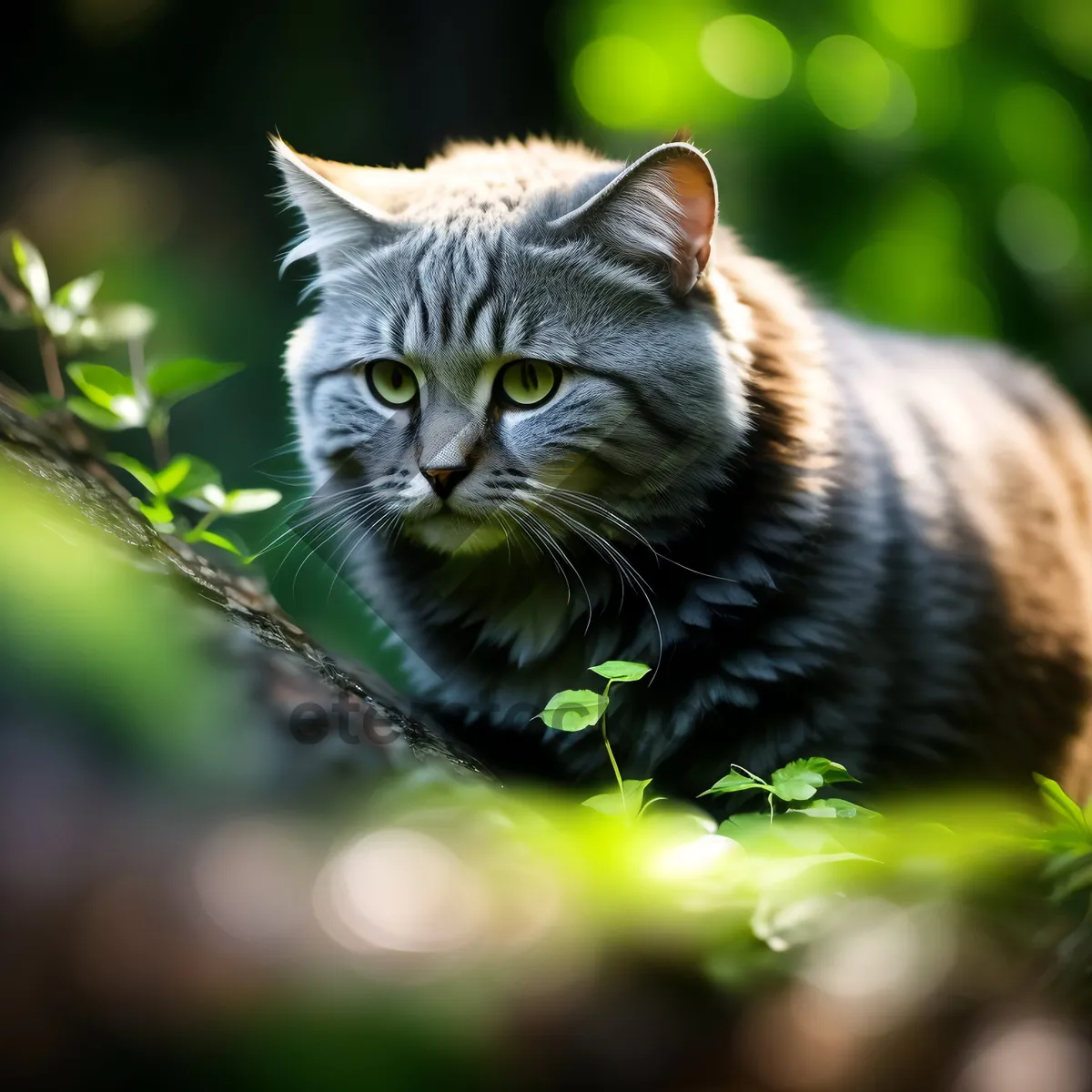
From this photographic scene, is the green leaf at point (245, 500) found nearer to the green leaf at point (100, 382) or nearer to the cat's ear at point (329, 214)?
the green leaf at point (100, 382)

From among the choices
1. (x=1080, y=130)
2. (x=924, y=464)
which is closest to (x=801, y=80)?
(x=1080, y=130)


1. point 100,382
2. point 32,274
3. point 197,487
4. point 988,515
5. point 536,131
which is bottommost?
point 197,487

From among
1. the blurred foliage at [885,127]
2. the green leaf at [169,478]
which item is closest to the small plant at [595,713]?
the green leaf at [169,478]

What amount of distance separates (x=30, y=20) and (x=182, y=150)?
2.50 feet

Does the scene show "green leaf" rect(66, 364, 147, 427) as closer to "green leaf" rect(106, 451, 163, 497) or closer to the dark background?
"green leaf" rect(106, 451, 163, 497)

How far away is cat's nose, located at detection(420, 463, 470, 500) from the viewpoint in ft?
5.50

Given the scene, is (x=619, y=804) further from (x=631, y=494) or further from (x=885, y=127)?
(x=885, y=127)

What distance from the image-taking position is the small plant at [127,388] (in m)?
1.80

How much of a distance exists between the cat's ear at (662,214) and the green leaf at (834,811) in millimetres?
830

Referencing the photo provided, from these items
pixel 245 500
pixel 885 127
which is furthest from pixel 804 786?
pixel 885 127

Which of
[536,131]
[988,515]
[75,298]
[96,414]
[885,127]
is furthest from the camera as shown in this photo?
[536,131]

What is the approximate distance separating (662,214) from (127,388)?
956mm

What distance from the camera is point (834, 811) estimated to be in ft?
4.13

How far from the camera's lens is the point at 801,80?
466cm
